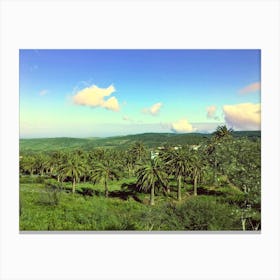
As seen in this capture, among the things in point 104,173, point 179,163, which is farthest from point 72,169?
point 179,163

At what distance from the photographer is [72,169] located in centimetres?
610

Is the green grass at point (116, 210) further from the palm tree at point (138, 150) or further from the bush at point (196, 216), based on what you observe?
the palm tree at point (138, 150)

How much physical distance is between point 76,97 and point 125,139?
98cm

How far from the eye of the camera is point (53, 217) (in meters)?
5.99

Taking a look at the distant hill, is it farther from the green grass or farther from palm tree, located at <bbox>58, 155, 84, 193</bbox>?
the green grass

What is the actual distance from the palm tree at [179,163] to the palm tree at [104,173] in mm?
865

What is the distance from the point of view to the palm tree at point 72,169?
20.0ft

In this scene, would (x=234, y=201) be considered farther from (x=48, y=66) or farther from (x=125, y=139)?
(x=48, y=66)

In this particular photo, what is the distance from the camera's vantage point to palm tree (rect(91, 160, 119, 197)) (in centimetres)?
613

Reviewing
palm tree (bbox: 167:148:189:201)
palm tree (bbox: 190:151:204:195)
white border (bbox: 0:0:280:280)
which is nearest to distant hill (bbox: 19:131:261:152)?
palm tree (bbox: 167:148:189:201)

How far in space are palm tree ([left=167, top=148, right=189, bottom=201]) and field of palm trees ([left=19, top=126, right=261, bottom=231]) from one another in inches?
0.6
